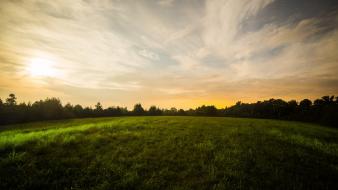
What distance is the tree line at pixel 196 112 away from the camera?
64.7 m

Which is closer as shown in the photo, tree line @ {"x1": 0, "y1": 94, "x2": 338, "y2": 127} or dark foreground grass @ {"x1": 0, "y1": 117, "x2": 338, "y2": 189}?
dark foreground grass @ {"x1": 0, "y1": 117, "x2": 338, "y2": 189}

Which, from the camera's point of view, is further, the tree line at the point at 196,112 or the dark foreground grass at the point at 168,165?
the tree line at the point at 196,112

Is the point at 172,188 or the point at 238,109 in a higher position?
the point at 238,109

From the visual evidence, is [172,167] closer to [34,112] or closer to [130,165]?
[130,165]

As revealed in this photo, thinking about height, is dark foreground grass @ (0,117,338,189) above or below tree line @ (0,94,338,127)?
below

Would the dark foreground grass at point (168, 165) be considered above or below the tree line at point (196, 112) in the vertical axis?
below

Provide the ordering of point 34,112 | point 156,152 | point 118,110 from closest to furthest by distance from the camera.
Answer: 1. point 156,152
2. point 34,112
3. point 118,110

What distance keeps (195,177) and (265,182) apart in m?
3.13

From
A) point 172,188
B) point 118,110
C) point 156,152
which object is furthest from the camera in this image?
point 118,110

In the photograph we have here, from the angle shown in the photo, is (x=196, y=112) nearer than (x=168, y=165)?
No

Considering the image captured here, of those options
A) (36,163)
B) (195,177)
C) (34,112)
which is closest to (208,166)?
(195,177)

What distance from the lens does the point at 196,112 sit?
99312mm

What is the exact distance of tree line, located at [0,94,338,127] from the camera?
2547 inches

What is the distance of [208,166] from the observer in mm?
9906
